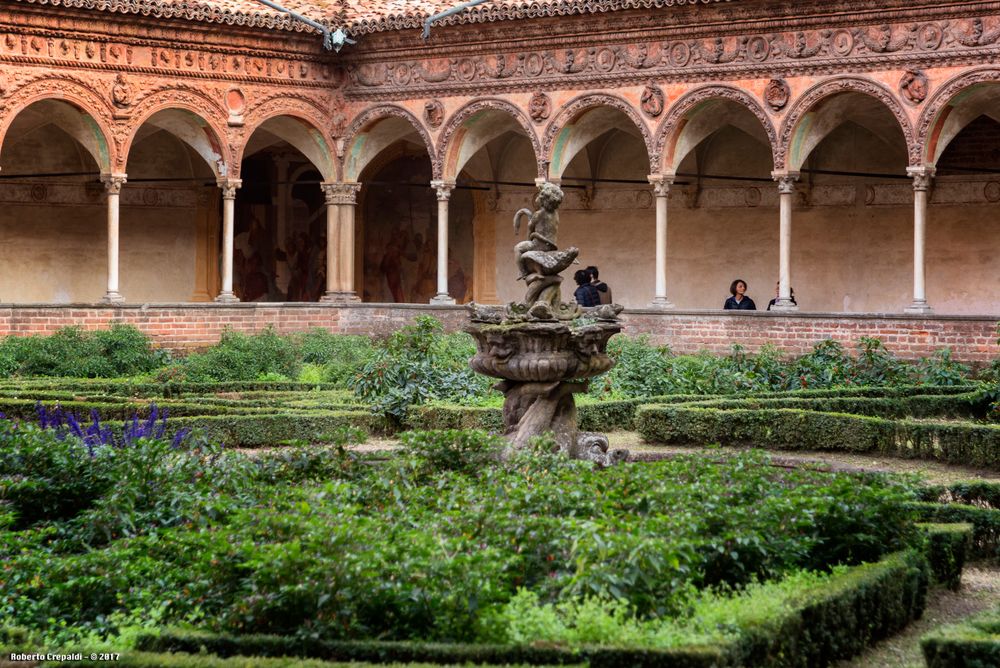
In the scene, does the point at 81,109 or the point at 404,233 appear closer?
the point at 81,109

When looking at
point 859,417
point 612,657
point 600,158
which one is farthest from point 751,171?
point 612,657

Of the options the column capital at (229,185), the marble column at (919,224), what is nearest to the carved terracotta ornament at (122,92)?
the column capital at (229,185)

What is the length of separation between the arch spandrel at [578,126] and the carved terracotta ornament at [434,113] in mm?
1988

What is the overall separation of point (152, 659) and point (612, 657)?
1.86 metres

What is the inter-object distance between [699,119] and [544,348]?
13140 mm

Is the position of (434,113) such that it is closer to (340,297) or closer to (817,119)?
(340,297)

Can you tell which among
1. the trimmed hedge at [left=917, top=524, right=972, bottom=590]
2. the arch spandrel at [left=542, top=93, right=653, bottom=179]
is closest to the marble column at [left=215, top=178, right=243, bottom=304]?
the arch spandrel at [left=542, top=93, right=653, bottom=179]

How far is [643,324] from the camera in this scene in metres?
22.8

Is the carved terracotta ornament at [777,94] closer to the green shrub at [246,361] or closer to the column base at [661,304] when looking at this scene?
the column base at [661,304]

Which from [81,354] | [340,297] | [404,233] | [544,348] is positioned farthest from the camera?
[404,233]

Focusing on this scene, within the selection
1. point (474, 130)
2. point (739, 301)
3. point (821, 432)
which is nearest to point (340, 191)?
point (474, 130)

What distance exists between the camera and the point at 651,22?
74.9 ft

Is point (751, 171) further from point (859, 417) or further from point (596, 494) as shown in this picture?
point (596, 494)

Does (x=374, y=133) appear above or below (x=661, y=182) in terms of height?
above
